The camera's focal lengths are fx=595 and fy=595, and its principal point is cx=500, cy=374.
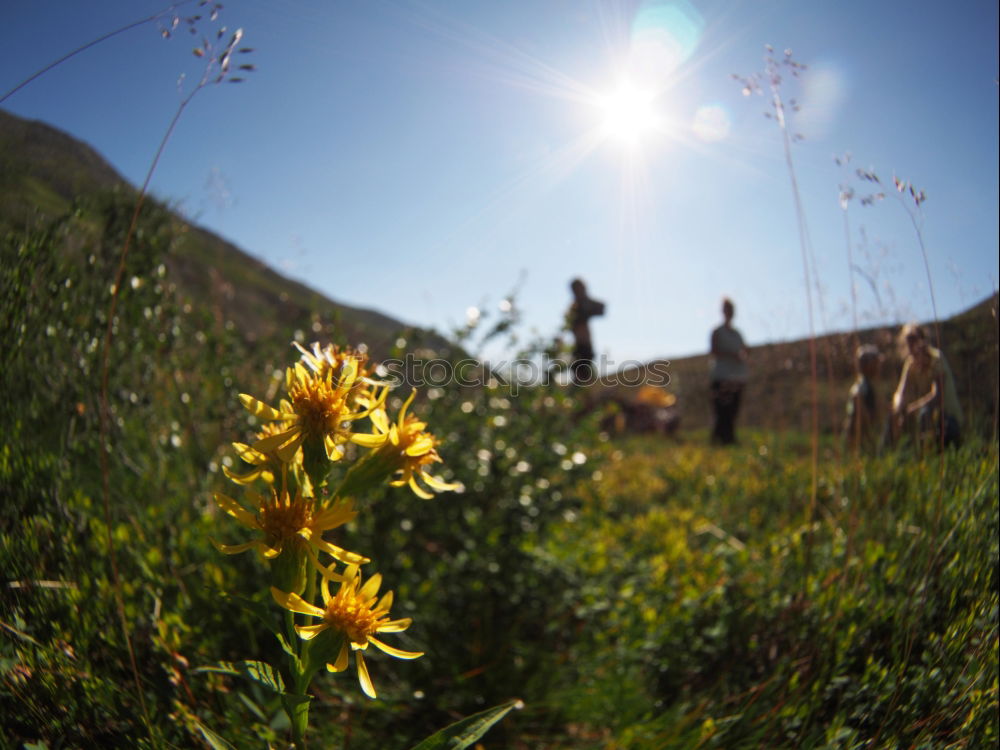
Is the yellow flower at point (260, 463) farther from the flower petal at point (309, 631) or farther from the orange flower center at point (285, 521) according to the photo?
the flower petal at point (309, 631)

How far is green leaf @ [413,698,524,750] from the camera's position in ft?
2.82

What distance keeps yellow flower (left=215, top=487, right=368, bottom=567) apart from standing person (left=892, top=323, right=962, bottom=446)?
1.44m

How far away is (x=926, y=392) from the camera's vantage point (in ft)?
5.01

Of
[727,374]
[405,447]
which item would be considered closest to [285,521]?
[405,447]

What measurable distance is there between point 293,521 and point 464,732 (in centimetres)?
41

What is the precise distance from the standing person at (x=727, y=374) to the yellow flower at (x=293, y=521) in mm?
4128

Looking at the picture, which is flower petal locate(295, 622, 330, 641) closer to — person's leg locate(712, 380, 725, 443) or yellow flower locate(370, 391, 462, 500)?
yellow flower locate(370, 391, 462, 500)

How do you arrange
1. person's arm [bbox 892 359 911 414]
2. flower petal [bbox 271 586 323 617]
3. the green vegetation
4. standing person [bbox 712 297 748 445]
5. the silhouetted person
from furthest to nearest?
standing person [bbox 712 297 748 445], the silhouetted person, person's arm [bbox 892 359 911 414], the green vegetation, flower petal [bbox 271 586 323 617]

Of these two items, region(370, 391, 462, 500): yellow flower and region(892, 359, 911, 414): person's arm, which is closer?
region(370, 391, 462, 500): yellow flower

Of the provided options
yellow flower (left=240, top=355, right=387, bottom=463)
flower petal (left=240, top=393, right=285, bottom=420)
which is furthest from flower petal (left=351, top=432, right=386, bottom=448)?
flower petal (left=240, top=393, right=285, bottom=420)

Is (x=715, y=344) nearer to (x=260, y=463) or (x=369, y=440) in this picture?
(x=369, y=440)

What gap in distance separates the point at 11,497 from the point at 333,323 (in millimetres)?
1490

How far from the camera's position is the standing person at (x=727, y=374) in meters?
5.06

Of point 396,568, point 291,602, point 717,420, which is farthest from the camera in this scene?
point 717,420
